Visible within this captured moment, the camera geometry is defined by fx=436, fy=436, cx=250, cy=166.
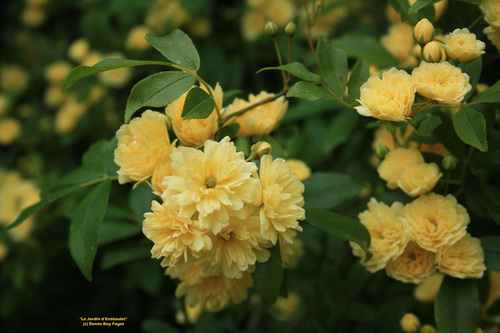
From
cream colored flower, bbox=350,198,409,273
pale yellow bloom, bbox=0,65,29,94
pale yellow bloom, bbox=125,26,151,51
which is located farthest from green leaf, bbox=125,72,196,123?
pale yellow bloom, bbox=0,65,29,94

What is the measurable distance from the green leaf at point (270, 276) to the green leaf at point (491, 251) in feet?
1.52

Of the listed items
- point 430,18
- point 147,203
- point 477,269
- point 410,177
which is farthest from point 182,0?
point 477,269

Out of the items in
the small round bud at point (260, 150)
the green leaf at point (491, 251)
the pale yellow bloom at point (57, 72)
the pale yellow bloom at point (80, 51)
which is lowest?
the pale yellow bloom at point (57, 72)

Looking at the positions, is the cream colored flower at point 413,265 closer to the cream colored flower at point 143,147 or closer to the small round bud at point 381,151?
the small round bud at point 381,151

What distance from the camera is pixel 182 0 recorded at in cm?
190

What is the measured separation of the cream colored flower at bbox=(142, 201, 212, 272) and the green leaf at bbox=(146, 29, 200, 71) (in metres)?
0.31

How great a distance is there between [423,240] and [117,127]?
178 centimetres

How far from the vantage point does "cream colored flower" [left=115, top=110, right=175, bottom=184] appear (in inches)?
33.5

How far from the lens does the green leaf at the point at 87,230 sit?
91 cm

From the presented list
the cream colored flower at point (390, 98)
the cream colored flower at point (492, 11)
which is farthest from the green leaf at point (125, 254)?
the cream colored flower at point (492, 11)

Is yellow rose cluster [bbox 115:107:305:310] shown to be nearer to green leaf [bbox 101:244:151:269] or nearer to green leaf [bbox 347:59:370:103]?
green leaf [bbox 347:59:370:103]

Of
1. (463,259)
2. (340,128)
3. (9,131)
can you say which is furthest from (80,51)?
(463,259)

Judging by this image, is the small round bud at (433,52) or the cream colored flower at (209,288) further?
the cream colored flower at (209,288)

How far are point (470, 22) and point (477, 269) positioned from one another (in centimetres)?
65
